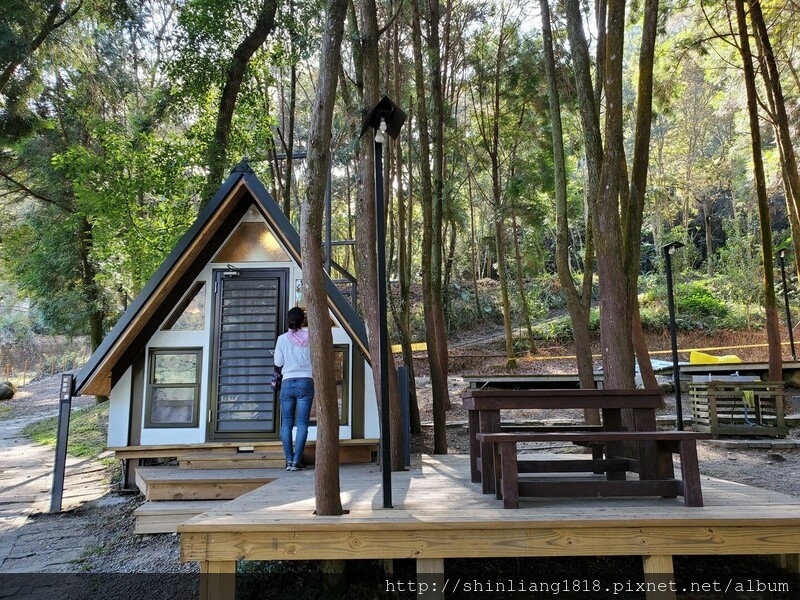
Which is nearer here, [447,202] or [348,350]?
[348,350]

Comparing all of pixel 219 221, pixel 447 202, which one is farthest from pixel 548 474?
pixel 447 202

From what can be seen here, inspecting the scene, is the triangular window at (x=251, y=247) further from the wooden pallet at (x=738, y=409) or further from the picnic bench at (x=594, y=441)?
the wooden pallet at (x=738, y=409)

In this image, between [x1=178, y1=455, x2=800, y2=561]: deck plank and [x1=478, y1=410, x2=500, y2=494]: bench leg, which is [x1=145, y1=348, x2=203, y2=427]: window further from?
[x1=478, y1=410, x2=500, y2=494]: bench leg

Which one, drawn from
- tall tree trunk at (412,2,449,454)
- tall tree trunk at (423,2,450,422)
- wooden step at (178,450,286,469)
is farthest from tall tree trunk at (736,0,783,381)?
wooden step at (178,450,286,469)

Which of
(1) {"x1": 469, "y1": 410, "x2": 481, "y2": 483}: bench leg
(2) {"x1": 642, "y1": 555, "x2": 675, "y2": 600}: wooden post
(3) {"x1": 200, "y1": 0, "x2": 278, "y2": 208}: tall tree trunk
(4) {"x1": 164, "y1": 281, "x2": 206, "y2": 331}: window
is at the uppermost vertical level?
(3) {"x1": 200, "y1": 0, "x2": 278, "y2": 208}: tall tree trunk

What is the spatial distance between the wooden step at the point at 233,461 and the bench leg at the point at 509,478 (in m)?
3.93

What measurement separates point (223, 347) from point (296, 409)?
1.87 metres

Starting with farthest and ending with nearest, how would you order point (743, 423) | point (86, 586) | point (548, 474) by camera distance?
point (743, 423)
point (548, 474)
point (86, 586)

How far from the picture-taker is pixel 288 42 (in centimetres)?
1225

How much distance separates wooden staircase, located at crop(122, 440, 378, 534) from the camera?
5.41m

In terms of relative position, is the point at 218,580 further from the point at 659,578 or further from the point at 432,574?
the point at 659,578

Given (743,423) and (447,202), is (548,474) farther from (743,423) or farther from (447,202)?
(447,202)

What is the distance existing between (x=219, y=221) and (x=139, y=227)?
5421 mm

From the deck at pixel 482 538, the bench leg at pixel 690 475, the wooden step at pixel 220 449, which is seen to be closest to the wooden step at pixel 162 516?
the wooden step at pixel 220 449
